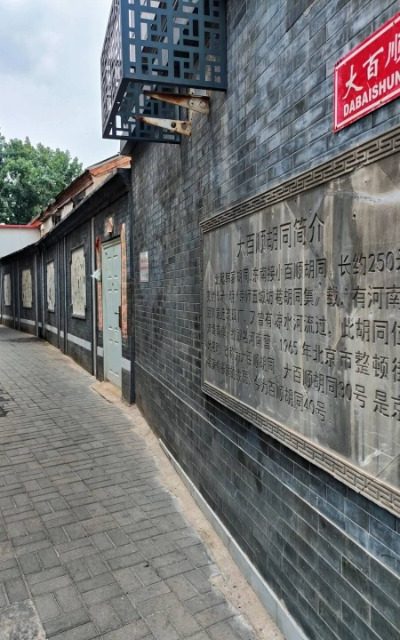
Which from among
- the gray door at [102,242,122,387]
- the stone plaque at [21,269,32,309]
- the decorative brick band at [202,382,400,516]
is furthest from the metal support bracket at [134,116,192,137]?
the stone plaque at [21,269,32,309]

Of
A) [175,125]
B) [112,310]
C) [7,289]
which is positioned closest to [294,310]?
[175,125]

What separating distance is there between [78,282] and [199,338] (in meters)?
7.59

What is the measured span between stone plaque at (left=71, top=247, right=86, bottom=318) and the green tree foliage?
23513 millimetres

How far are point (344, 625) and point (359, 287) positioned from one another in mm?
1439

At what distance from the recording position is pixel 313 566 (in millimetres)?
2207

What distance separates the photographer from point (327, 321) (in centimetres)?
197

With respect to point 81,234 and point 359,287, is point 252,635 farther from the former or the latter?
point 81,234

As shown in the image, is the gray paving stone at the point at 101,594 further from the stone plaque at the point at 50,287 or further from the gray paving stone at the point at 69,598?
the stone plaque at the point at 50,287

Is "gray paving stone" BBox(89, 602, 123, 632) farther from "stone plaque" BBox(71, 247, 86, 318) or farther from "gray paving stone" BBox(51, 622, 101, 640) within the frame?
"stone plaque" BBox(71, 247, 86, 318)

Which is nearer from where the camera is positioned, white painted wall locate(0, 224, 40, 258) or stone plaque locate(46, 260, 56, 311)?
stone plaque locate(46, 260, 56, 311)

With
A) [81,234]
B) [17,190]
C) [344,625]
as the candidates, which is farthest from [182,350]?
[17,190]

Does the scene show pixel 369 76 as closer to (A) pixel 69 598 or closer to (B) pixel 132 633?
(B) pixel 132 633

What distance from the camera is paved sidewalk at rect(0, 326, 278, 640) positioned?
2.59 metres

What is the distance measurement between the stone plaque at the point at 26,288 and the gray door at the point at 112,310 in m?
10.9
